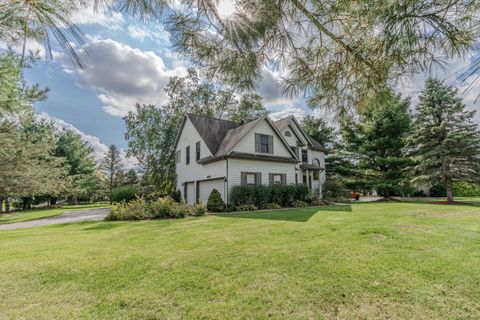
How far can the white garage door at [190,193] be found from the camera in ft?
64.1

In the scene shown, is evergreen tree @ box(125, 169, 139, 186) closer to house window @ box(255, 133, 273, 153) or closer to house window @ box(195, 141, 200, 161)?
house window @ box(195, 141, 200, 161)

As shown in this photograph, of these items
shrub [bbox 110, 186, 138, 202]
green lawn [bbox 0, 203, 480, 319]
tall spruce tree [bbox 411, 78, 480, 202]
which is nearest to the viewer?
green lawn [bbox 0, 203, 480, 319]

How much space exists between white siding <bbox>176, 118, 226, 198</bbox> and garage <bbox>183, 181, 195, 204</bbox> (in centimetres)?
36

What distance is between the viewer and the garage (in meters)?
19.6

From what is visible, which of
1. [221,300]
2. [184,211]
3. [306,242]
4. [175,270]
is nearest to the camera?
[221,300]

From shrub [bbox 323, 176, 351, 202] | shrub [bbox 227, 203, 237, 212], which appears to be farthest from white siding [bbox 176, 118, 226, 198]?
Answer: shrub [bbox 323, 176, 351, 202]

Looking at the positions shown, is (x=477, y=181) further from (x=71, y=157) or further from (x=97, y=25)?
(x=71, y=157)

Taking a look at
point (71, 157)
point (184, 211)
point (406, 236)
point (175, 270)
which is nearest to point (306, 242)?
point (406, 236)

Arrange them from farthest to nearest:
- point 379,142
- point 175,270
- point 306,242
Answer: point 379,142 → point 306,242 → point 175,270

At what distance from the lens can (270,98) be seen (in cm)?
435

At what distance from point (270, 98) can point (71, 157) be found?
3503 cm

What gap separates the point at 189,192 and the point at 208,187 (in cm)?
313

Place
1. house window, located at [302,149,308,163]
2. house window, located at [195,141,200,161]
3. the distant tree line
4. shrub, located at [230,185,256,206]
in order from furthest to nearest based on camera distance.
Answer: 1. house window, located at [302,149,308,163]
2. house window, located at [195,141,200,161]
3. shrub, located at [230,185,256,206]
4. the distant tree line

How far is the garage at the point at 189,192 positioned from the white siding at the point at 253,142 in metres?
5.47
